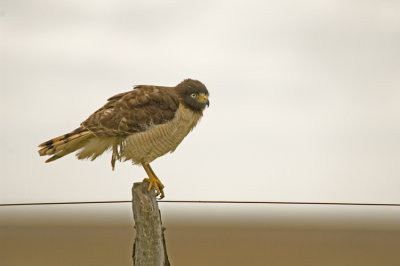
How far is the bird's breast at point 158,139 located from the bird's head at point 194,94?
3.4 inches

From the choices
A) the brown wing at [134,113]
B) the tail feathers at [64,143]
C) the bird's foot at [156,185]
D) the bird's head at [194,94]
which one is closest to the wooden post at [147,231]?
the bird's foot at [156,185]

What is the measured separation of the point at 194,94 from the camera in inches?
247

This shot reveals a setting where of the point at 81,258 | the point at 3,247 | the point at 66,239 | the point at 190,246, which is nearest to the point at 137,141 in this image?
the point at 81,258

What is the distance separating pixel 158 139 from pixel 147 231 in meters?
1.13

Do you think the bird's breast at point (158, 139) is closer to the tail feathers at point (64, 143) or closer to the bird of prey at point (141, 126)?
the bird of prey at point (141, 126)

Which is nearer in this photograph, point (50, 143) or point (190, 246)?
point (50, 143)

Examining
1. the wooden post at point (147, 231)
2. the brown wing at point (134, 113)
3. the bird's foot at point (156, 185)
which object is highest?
the brown wing at point (134, 113)

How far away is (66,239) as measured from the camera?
64.9 feet

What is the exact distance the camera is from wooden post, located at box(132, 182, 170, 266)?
19.2 feet

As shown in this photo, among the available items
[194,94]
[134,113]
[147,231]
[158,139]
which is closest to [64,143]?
[134,113]

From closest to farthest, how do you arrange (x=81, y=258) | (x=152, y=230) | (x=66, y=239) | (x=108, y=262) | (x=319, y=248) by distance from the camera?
(x=152, y=230)
(x=108, y=262)
(x=81, y=258)
(x=319, y=248)
(x=66, y=239)

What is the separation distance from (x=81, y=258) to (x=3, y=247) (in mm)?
4835

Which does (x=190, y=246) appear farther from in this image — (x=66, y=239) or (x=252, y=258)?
(x=66, y=239)

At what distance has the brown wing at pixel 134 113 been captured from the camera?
6102 millimetres
